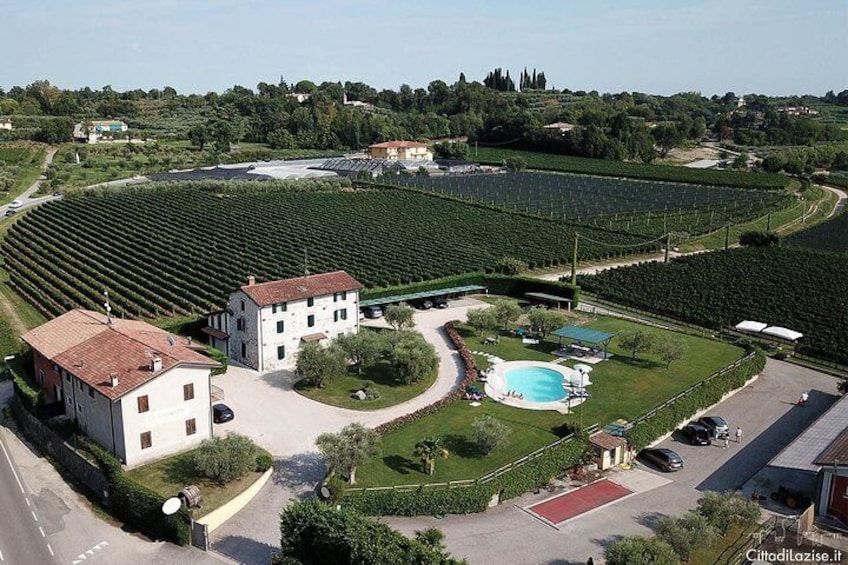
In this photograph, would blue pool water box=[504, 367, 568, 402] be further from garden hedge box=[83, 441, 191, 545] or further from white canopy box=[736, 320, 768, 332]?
garden hedge box=[83, 441, 191, 545]

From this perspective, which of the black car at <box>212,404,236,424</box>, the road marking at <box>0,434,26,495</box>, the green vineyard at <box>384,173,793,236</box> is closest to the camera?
the road marking at <box>0,434,26,495</box>

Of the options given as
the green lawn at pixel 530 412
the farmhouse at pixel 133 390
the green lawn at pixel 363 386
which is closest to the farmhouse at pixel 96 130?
the green lawn at pixel 530 412

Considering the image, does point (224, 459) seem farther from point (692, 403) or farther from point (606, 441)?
point (692, 403)

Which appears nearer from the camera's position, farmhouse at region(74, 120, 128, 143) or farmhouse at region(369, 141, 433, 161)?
farmhouse at region(74, 120, 128, 143)

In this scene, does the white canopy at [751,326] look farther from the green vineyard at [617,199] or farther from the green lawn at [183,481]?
the green lawn at [183,481]

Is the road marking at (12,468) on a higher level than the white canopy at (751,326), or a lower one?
lower

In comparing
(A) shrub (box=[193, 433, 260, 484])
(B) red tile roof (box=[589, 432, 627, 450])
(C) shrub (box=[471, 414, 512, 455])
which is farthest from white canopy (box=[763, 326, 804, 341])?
(A) shrub (box=[193, 433, 260, 484])
